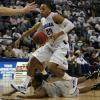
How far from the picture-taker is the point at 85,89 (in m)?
8.74

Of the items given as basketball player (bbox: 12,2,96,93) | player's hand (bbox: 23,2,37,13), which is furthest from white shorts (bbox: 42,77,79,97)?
player's hand (bbox: 23,2,37,13)

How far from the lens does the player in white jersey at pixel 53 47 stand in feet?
26.6

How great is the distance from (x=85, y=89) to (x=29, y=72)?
141 cm

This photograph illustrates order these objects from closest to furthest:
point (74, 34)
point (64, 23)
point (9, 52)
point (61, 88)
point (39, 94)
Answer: point (39, 94) → point (61, 88) → point (64, 23) → point (9, 52) → point (74, 34)

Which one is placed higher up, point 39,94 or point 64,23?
point 64,23

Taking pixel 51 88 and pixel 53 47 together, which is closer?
pixel 51 88

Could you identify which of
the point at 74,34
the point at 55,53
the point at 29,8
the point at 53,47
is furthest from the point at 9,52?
the point at 29,8

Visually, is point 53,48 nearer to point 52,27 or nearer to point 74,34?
point 52,27

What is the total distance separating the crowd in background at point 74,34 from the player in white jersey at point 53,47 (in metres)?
6.53

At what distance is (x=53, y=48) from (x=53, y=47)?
0.08ft

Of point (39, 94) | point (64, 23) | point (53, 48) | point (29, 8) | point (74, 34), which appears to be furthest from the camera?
point (74, 34)

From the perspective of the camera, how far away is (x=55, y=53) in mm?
8172

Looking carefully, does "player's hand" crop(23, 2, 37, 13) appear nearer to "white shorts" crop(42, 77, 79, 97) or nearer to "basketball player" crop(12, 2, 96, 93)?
"basketball player" crop(12, 2, 96, 93)

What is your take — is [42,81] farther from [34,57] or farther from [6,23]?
[6,23]
